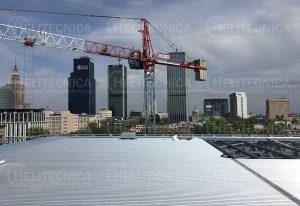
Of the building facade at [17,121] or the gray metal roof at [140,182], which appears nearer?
the gray metal roof at [140,182]

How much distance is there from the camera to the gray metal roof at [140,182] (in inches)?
442

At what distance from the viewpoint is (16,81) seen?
18975cm

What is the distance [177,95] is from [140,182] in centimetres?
A: 17067

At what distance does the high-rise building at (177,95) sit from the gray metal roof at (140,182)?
149m

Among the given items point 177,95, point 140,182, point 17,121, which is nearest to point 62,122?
point 17,121

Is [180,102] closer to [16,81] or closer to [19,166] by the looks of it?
[16,81]

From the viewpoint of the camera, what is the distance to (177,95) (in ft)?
603

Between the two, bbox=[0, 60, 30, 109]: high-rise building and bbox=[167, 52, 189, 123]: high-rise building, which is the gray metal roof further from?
bbox=[0, 60, 30, 109]: high-rise building

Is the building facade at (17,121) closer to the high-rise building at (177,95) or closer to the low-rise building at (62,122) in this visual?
the low-rise building at (62,122)

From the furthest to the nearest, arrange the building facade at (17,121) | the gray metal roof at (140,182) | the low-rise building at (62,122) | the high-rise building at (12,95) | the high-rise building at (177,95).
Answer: the high-rise building at (12,95), the low-rise building at (62,122), the high-rise building at (177,95), the building facade at (17,121), the gray metal roof at (140,182)

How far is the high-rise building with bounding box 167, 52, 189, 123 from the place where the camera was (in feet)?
563

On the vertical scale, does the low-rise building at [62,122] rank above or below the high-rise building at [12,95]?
below

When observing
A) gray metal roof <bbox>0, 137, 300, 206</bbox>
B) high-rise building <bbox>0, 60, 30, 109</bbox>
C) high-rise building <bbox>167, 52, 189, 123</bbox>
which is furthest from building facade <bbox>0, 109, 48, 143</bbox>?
gray metal roof <bbox>0, 137, 300, 206</bbox>

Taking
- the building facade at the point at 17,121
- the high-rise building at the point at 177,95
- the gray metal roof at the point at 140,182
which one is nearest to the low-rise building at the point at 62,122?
the building facade at the point at 17,121
